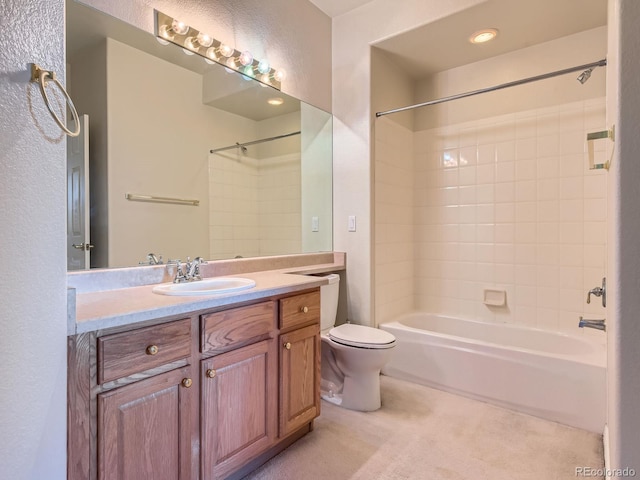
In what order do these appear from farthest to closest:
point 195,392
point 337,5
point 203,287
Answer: point 337,5 < point 203,287 < point 195,392

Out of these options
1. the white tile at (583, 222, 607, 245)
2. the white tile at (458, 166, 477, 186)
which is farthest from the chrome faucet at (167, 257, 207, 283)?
the white tile at (583, 222, 607, 245)

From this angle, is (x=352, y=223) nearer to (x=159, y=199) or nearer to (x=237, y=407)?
(x=159, y=199)

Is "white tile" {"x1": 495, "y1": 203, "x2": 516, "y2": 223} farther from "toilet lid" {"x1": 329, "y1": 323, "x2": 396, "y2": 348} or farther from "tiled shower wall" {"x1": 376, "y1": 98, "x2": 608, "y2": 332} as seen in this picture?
"toilet lid" {"x1": 329, "y1": 323, "x2": 396, "y2": 348}

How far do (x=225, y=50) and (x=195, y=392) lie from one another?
175cm

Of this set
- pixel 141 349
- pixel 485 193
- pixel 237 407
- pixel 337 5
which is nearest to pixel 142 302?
pixel 141 349

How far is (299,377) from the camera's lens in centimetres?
171

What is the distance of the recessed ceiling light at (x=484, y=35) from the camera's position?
2.32m

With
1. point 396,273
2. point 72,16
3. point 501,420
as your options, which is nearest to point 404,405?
point 501,420

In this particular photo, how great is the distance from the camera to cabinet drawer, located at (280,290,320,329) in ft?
5.36

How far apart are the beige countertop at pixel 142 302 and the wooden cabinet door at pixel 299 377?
242 millimetres

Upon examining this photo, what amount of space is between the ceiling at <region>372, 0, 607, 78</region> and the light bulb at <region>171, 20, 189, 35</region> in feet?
4.44

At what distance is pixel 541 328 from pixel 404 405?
1.20 m

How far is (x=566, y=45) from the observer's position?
2.42m

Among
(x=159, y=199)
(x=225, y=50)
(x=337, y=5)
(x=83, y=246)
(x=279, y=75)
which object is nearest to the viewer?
(x=83, y=246)
